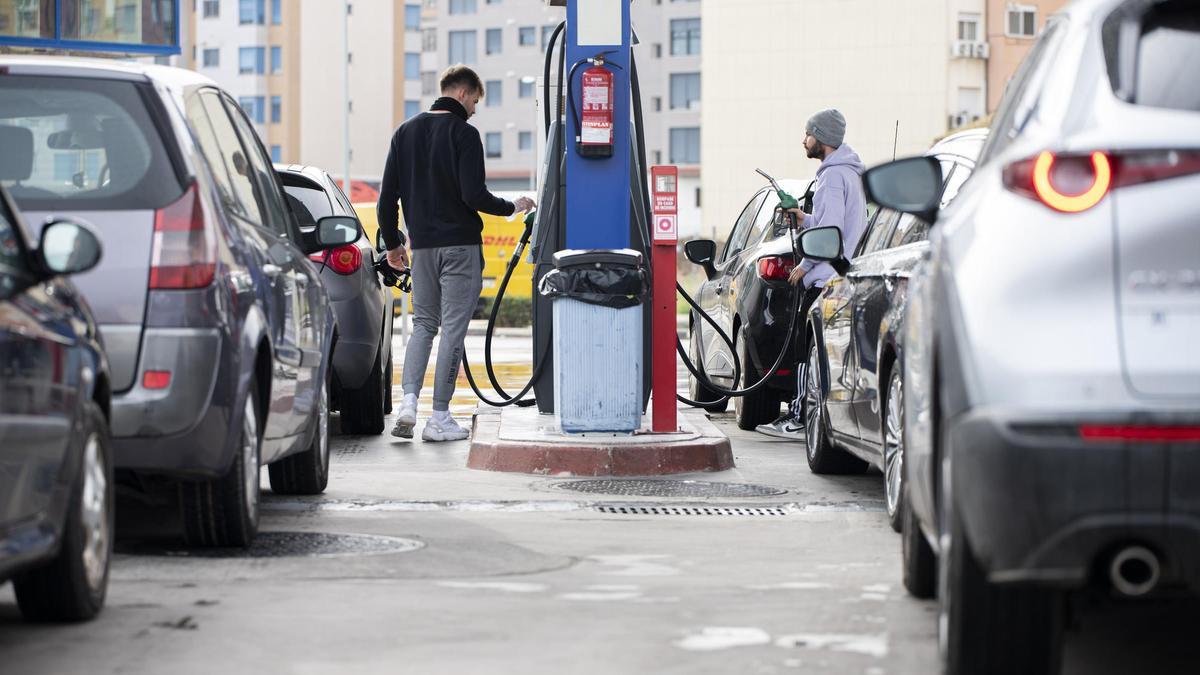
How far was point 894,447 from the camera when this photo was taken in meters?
7.86

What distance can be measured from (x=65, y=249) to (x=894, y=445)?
3534 millimetres

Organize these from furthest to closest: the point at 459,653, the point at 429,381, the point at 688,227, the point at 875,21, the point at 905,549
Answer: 1. the point at 688,227
2. the point at 875,21
3. the point at 429,381
4. the point at 905,549
5. the point at 459,653

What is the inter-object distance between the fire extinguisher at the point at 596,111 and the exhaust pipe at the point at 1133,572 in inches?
285

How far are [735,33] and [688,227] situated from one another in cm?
2227

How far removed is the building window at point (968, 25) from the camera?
219 feet

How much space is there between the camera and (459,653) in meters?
5.30

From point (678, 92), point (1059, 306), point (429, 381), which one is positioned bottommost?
point (429, 381)

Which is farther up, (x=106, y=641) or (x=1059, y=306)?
(x=1059, y=306)

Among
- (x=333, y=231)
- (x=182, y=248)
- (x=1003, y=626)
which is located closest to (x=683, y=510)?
(x=333, y=231)

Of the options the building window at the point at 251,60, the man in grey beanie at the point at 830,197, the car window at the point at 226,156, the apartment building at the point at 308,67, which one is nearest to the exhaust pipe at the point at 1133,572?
the car window at the point at 226,156

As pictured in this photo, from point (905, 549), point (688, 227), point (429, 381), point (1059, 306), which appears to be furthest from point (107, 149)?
point (688, 227)

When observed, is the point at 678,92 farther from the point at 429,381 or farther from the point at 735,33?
the point at 429,381

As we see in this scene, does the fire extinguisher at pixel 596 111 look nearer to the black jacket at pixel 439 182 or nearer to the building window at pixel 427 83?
the black jacket at pixel 439 182

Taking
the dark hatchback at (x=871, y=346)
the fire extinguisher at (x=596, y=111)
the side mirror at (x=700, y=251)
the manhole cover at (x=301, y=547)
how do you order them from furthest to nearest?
the side mirror at (x=700, y=251) → the fire extinguisher at (x=596, y=111) → the dark hatchback at (x=871, y=346) → the manhole cover at (x=301, y=547)
